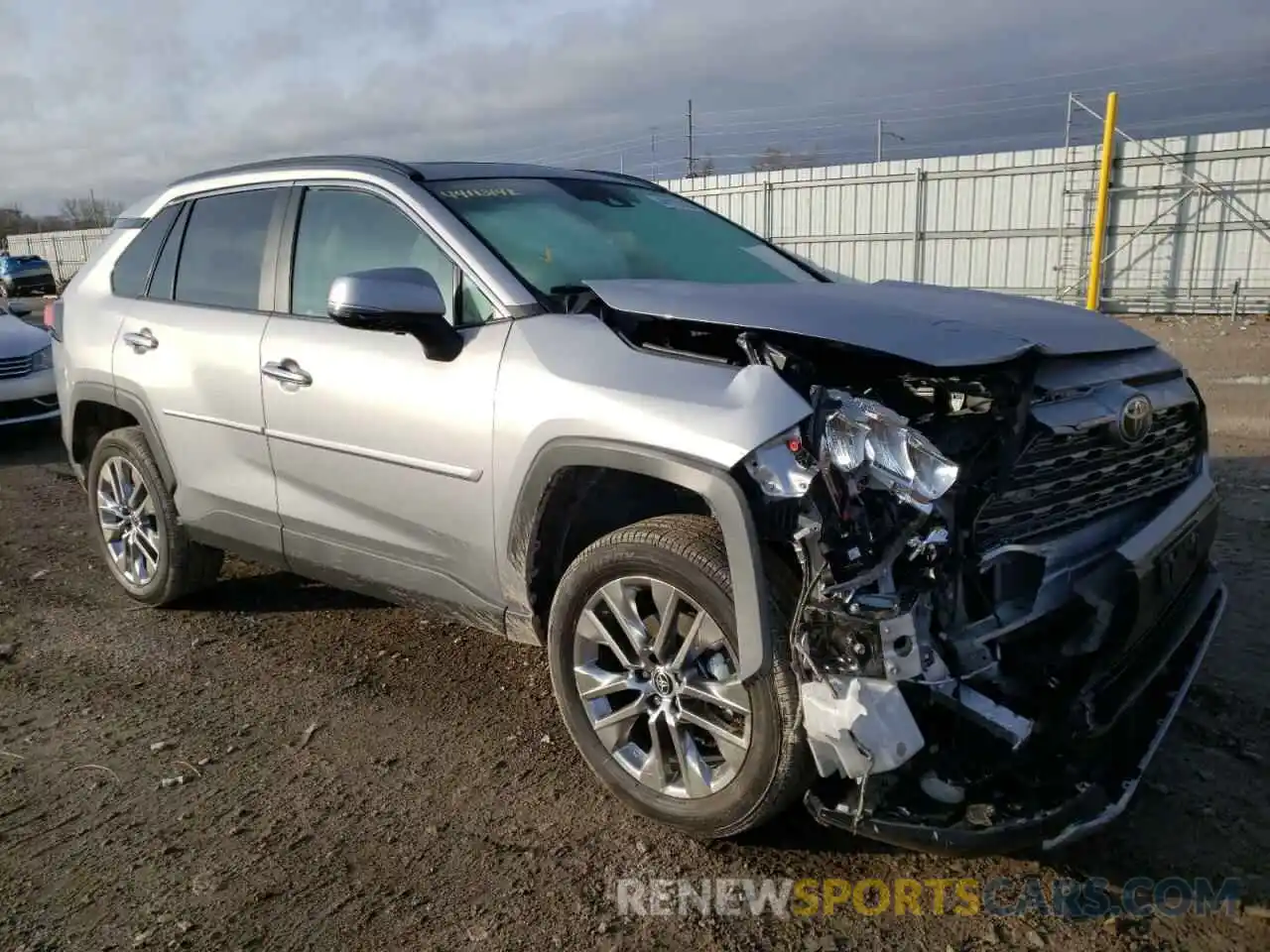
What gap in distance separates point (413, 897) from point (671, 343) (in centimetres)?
168

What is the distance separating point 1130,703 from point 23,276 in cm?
4115

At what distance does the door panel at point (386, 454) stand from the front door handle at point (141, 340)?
88 cm

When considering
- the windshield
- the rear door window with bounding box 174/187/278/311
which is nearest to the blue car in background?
the rear door window with bounding box 174/187/278/311

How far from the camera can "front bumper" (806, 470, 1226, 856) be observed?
7.35 ft

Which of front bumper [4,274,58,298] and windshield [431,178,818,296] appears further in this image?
front bumper [4,274,58,298]

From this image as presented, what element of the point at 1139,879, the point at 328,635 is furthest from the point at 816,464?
the point at 328,635

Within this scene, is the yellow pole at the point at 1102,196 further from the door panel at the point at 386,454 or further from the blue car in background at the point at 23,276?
the blue car in background at the point at 23,276

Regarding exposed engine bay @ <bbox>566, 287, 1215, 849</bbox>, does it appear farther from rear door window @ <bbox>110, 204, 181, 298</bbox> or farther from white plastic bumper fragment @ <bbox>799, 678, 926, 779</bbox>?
rear door window @ <bbox>110, 204, 181, 298</bbox>

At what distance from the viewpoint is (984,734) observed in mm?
2418

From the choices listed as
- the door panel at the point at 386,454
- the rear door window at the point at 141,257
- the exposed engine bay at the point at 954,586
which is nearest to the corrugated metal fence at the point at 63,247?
the rear door window at the point at 141,257

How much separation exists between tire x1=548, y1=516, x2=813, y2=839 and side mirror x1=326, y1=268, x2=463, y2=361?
2.91ft

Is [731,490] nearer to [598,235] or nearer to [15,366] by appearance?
[598,235]

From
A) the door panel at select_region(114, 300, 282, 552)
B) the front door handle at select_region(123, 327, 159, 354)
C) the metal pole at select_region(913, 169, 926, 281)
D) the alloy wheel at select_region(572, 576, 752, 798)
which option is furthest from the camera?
the metal pole at select_region(913, 169, 926, 281)

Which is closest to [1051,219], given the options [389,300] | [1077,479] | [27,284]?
[1077,479]
